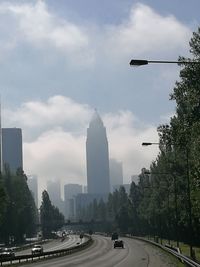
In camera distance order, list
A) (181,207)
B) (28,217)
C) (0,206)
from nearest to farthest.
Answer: (181,207)
(0,206)
(28,217)

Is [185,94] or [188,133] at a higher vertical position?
[185,94]

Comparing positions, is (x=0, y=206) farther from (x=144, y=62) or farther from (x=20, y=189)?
(x=144, y=62)

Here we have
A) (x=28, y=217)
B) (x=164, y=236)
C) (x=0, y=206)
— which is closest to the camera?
(x=0, y=206)

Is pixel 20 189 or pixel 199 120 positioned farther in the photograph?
pixel 20 189

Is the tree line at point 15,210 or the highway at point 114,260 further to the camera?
the tree line at point 15,210

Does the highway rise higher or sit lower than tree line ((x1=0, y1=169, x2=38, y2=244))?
lower

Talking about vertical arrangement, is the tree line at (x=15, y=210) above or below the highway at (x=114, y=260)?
above

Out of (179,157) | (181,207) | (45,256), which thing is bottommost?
(45,256)

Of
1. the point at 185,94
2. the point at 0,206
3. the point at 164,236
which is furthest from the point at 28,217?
the point at 185,94

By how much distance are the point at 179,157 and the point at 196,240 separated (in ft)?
68.3

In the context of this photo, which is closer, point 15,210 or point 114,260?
point 114,260

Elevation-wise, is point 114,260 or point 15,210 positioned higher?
point 15,210

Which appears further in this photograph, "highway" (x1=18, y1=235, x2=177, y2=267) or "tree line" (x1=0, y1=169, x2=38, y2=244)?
"tree line" (x1=0, y1=169, x2=38, y2=244)

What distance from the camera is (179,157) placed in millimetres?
79812
